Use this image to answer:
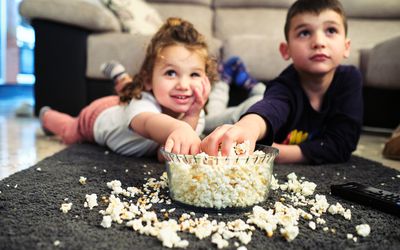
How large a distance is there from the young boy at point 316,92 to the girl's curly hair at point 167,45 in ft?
0.76

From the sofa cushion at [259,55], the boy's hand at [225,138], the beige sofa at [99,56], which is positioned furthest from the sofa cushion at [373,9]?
the boy's hand at [225,138]

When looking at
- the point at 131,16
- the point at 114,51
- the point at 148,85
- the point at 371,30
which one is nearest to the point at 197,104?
the point at 148,85

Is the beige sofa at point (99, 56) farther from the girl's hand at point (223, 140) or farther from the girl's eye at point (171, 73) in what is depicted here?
the girl's hand at point (223, 140)

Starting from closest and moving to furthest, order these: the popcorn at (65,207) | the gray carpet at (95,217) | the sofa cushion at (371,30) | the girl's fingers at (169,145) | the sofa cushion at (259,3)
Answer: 1. the gray carpet at (95,217)
2. the popcorn at (65,207)
3. the girl's fingers at (169,145)
4. the sofa cushion at (371,30)
5. the sofa cushion at (259,3)

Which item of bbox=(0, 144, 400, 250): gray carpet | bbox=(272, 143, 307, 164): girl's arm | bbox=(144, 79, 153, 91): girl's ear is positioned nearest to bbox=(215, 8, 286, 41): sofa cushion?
bbox=(144, 79, 153, 91): girl's ear

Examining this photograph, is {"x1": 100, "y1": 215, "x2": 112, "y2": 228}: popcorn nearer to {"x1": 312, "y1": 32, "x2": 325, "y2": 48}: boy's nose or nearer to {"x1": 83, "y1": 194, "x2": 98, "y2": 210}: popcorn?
{"x1": 83, "y1": 194, "x2": 98, "y2": 210}: popcorn

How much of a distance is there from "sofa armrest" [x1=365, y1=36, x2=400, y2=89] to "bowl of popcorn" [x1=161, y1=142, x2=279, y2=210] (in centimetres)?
141

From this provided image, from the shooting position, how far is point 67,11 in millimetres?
1895

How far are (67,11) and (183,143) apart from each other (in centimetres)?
133

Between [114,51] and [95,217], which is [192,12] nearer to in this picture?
[114,51]

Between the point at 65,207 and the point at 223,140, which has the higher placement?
the point at 223,140

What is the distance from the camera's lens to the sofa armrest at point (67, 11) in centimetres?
190

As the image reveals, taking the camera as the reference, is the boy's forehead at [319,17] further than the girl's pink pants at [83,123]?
No

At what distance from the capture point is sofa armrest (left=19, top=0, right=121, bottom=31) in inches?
74.6
